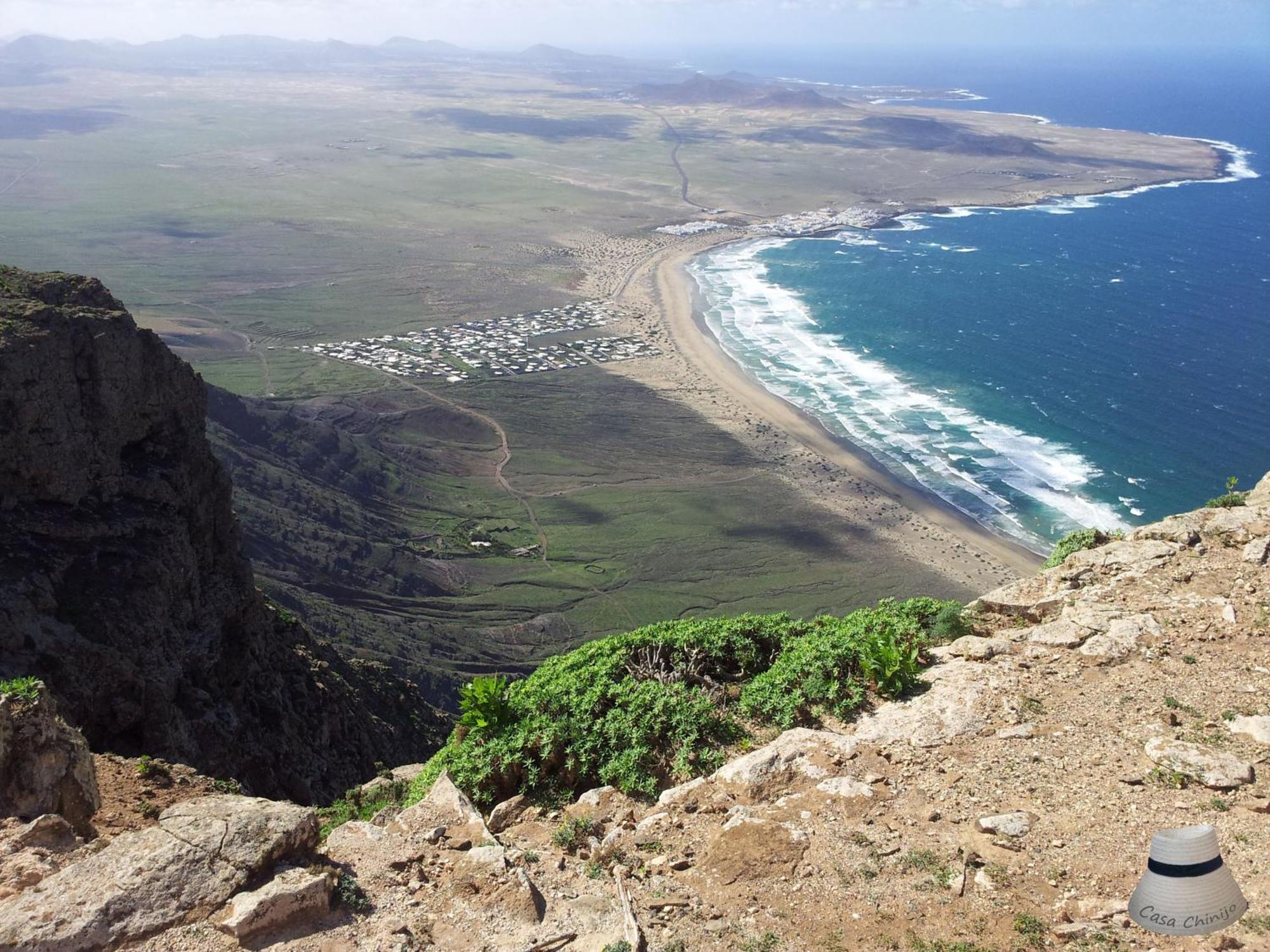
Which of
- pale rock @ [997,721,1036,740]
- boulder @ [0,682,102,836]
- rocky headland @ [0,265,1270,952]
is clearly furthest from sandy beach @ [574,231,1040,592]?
→ boulder @ [0,682,102,836]

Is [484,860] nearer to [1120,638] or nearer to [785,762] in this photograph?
[785,762]

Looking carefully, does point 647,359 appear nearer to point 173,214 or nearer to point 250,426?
point 250,426

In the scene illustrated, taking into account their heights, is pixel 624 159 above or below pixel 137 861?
above

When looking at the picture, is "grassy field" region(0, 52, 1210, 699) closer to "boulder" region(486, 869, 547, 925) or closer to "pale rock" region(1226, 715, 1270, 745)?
"boulder" region(486, 869, 547, 925)

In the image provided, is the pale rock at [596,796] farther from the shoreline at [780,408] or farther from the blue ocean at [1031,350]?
the blue ocean at [1031,350]

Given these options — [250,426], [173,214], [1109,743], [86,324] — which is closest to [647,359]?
[250,426]

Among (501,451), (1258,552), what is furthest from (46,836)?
(501,451)

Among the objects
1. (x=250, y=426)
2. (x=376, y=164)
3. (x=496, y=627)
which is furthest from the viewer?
(x=376, y=164)

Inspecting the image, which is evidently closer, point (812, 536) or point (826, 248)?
point (812, 536)
